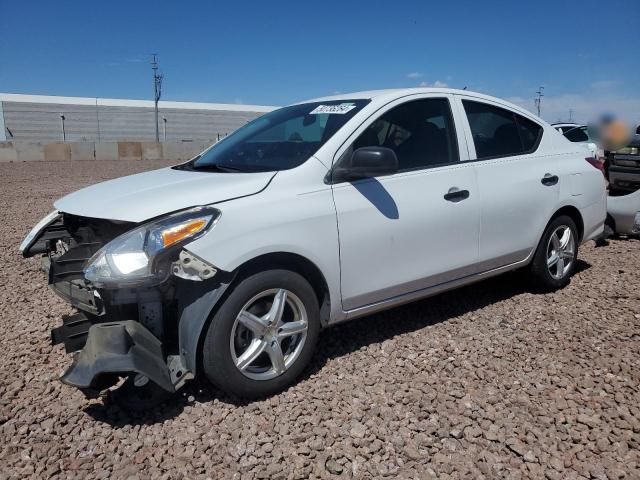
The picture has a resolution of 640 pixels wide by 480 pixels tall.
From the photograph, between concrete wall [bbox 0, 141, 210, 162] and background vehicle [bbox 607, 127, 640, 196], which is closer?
background vehicle [bbox 607, 127, 640, 196]

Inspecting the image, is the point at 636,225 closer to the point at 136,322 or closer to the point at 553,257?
the point at 553,257

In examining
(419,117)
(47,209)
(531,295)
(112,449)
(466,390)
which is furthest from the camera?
(47,209)

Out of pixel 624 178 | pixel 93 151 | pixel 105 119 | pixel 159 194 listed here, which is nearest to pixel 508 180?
pixel 159 194

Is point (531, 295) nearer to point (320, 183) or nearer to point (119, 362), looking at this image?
point (320, 183)

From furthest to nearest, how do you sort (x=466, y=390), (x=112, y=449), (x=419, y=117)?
(x=419, y=117) → (x=466, y=390) → (x=112, y=449)

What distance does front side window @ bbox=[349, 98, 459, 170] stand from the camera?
3.60 m

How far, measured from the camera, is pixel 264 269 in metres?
2.96

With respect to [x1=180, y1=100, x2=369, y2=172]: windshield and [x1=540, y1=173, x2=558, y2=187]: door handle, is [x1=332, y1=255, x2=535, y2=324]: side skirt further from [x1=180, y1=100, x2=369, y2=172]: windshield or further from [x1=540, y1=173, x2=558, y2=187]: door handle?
[x1=180, y1=100, x2=369, y2=172]: windshield

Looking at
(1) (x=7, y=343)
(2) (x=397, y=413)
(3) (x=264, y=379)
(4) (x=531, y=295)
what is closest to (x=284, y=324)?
(3) (x=264, y=379)

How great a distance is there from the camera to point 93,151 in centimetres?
3077

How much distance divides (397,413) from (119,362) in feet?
4.84

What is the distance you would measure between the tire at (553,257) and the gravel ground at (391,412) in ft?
1.27

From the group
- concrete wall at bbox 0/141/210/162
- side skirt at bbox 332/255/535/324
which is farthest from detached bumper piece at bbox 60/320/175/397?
concrete wall at bbox 0/141/210/162

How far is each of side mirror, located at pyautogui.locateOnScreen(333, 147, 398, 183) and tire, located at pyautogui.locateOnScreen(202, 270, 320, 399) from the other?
69 centimetres
